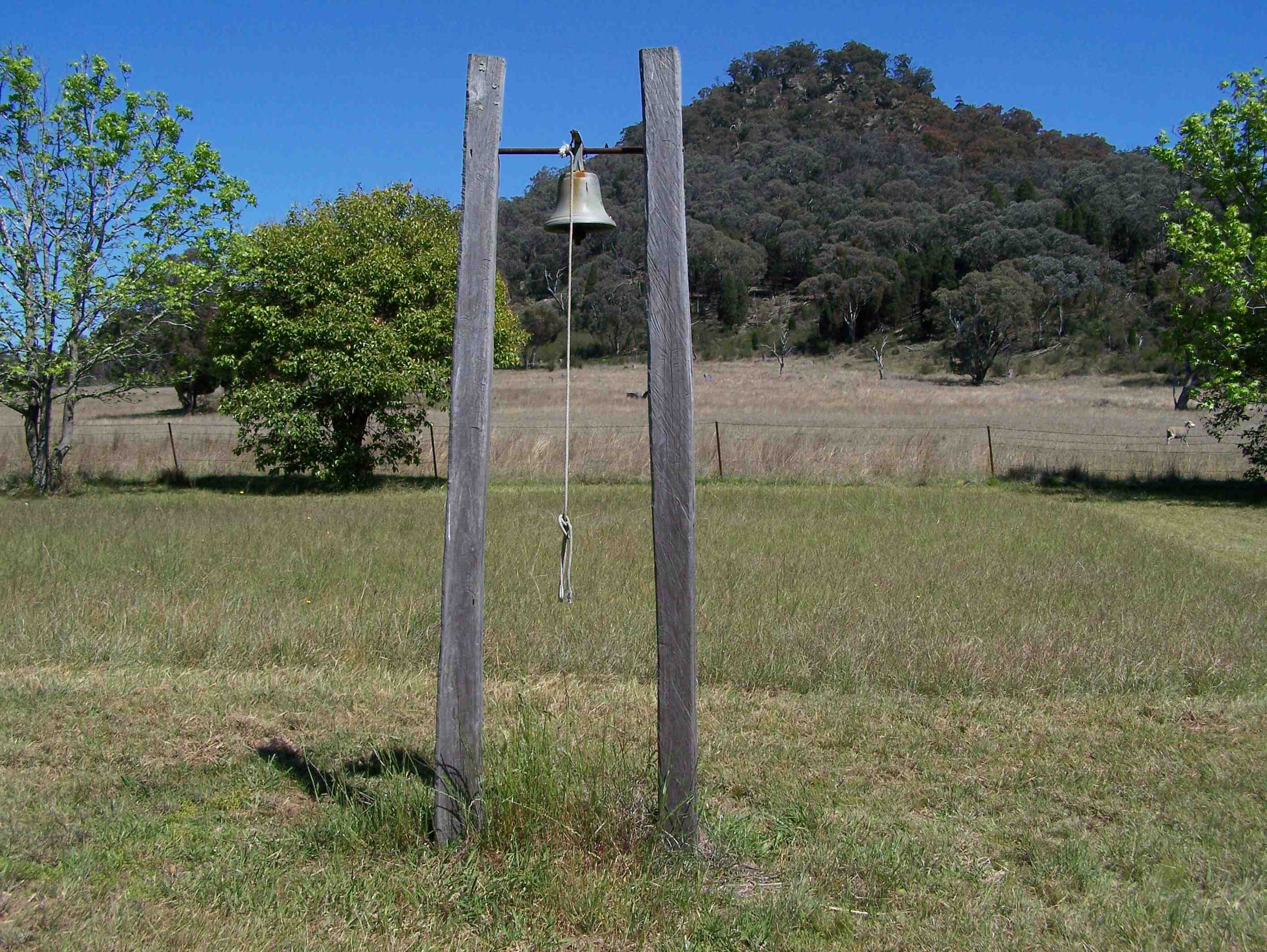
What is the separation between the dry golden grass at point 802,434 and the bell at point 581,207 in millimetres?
14532

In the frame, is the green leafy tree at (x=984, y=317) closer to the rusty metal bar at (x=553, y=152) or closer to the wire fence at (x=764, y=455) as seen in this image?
the wire fence at (x=764, y=455)

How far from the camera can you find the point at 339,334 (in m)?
20.8

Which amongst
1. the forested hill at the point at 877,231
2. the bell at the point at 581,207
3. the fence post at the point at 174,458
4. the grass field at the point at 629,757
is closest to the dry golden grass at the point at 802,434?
the fence post at the point at 174,458

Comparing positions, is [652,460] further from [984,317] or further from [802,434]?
[984,317]

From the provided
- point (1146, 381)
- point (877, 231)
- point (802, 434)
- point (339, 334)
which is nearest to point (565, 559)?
point (339, 334)

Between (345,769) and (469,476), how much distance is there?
1955mm

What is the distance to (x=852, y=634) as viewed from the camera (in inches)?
319

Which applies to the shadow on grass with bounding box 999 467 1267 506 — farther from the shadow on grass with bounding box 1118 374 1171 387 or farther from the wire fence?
the shadow on grass with bounding box 1118 374 1171 387

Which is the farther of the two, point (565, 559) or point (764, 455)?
point (764, 455)

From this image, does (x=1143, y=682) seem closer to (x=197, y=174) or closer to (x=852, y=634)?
(x=852, y=634)

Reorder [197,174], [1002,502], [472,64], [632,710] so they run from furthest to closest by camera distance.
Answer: [197,174], [1002,502], [632,710], [472,64]

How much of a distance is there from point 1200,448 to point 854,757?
27.8 m

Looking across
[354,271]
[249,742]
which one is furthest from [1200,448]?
[249,742]

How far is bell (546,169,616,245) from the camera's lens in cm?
Result: 491
